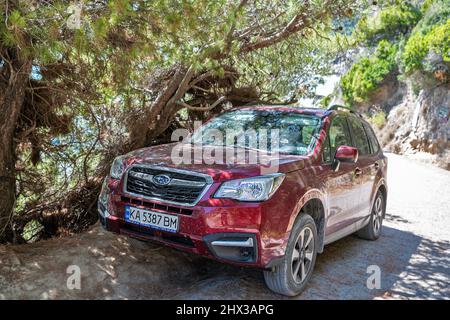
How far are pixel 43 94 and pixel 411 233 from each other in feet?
20.6

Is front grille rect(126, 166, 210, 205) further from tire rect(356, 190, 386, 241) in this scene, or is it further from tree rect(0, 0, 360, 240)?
tire rect(356, 190, 386, 241)

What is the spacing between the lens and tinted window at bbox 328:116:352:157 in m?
5.27

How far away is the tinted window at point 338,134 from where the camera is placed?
5270 mm

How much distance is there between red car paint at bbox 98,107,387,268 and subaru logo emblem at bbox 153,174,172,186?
134 millimetres

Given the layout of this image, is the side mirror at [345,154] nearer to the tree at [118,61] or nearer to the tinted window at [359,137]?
the tinted window at [359,137]

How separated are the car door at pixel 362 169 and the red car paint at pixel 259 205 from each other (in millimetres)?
471

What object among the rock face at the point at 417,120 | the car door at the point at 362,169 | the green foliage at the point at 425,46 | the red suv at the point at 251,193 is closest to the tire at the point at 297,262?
the red suv at the point at 251,193

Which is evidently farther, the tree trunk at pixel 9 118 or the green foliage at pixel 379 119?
the green foliage at pixel 379 119

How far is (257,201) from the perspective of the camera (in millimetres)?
3896

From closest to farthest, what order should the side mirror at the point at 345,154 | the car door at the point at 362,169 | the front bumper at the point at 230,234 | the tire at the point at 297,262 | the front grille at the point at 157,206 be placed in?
1. the front bumper at the point at 230,234
2. the front grille at the point at 157,206
3. the tire at the point at 297,262
4. the side mirror at the point at 345,154
5. the car door at the point at 362,169

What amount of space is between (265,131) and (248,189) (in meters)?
1.41

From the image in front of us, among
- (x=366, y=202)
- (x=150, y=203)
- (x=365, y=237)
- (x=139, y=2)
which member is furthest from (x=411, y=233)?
(x=139, y=2)

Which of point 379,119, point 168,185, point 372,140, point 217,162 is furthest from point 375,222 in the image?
point 379,119
